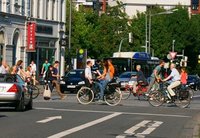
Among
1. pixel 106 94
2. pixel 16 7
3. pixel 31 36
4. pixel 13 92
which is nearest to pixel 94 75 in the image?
pixel 106 94

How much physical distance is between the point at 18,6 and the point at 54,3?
310 inches

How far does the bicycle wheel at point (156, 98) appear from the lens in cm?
2808

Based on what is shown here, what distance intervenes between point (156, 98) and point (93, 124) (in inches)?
405

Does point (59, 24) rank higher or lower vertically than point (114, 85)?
higher

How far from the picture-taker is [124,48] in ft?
269

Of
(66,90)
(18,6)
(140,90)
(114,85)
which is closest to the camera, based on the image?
(114,85)

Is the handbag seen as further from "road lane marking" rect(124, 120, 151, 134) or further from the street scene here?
"road lane marking" rect(124, 120, 151, 134)

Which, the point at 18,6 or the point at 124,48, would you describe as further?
the point at 124,48

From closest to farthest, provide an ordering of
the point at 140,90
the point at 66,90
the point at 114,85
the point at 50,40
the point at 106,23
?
the point at 114,85, the point at 140,90, the point at 66,90, the point at 50,40, the point at 106,23

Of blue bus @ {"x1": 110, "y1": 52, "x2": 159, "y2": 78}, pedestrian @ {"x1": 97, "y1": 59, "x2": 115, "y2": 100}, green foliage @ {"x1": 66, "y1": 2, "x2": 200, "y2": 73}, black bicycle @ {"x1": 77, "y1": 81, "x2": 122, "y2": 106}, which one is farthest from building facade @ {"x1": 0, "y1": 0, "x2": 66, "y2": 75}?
black bicycle @ {"x1": 77, "y1": 81, "x2": 122, "y2": 106}

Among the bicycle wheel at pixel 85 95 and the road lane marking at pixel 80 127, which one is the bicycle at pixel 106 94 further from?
the road lane marking at pixel 80 127

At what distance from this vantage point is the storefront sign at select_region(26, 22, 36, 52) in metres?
53.9

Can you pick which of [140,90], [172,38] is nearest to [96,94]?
[140,90]

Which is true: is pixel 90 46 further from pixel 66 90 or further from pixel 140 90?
pixel 140 90
